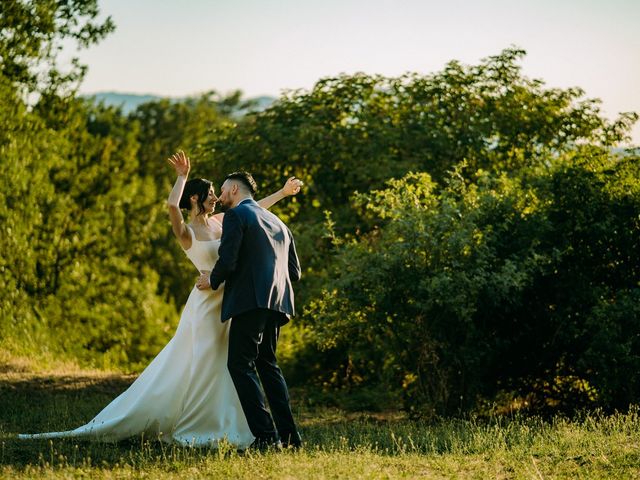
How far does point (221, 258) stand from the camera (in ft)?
23.6

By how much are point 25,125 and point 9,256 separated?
10.2ft

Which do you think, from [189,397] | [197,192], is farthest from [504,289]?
[189,397]

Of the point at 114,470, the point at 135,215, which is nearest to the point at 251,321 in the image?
the point at 114,470

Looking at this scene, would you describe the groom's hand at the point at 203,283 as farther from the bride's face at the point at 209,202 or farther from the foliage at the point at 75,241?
the foliage at the point at 75,241

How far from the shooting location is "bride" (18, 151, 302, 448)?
768cm

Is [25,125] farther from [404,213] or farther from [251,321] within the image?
[251,321]

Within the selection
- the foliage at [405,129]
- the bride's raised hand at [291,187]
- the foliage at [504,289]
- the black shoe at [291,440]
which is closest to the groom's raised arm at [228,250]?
the bride's raised hand at [291,187]

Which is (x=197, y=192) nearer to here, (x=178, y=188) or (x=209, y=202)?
(x=209, y=202)

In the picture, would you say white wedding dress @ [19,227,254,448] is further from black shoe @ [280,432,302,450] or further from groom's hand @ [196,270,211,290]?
black shoe @ [280,432,302,450]

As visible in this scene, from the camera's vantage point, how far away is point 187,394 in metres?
7.81

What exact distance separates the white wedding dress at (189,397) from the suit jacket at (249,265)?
1.90 feet

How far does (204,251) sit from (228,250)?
86 cm

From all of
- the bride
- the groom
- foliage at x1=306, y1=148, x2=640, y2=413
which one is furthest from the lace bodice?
foliage at x1=306, y1=148, x2=640, y2=413

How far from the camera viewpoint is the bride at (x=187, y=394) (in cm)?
768
